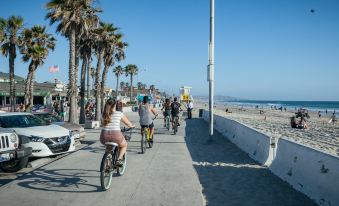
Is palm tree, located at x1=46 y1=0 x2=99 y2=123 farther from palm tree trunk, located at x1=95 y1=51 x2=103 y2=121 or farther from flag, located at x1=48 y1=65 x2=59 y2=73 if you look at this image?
flag, located at x1=48 y1=65 x2=59 y2=73

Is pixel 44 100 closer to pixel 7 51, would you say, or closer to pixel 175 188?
pixel 7 51

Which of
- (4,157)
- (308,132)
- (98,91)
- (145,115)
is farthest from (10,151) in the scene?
(308,132)

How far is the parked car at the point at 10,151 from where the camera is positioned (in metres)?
8.61

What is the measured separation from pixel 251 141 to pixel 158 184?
5.48m

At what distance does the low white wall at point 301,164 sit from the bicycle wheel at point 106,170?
158 inches

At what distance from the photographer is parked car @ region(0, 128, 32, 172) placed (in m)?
8.61

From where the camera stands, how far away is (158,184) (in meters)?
7.70

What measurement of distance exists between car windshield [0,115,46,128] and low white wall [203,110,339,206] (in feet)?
23.5

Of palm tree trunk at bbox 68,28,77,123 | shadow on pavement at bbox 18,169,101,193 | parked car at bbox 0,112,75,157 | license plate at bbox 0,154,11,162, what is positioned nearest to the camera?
shadow on pavement at bbox 18,169,101,193

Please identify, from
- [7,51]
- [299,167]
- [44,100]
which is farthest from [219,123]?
[44,100]

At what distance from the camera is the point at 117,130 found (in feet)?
24.3

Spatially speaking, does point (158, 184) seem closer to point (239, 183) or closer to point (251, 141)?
point (239, 183)

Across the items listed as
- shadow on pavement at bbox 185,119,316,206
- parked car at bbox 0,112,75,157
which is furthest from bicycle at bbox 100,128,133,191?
parked car at bbox 0,112,75,157

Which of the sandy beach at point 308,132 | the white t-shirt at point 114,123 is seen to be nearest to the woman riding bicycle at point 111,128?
the white t-shirt at point 114,123
